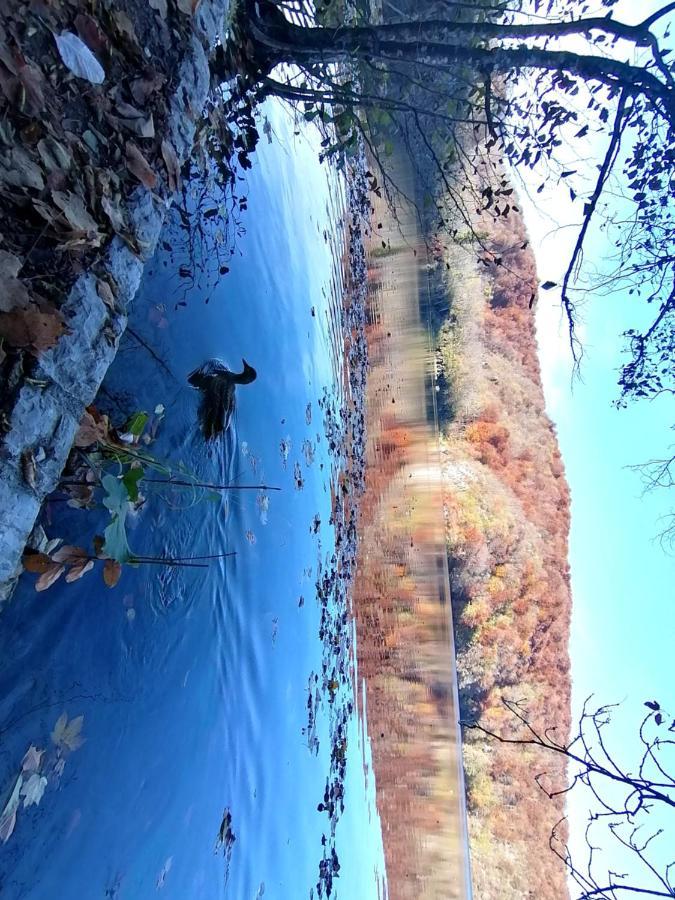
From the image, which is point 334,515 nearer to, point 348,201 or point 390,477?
point 390,477

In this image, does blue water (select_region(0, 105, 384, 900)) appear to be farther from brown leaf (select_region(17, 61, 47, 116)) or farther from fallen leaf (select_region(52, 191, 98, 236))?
brown leaf (select_region(17, 61, 47, 116))

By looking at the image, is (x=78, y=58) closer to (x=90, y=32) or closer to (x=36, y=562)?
(x=90, y=32)

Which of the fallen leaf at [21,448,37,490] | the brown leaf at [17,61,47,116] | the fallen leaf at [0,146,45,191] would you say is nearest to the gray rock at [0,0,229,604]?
the fallen leaf at [21,448,37,490]

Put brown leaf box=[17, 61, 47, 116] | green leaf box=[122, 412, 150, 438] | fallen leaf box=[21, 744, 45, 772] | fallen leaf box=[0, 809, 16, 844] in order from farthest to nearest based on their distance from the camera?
green leaf box=[122, 412, 150, 438], fallen leaf box=[21, 744, 45, 772], fallen leaf box=[0, 809, 16, 844], brown leaf box=[17, 61, 47, 116]

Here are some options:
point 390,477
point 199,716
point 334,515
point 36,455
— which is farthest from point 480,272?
point 36,455

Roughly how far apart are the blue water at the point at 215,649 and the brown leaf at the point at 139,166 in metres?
0.85

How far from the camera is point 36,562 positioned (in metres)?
1.78

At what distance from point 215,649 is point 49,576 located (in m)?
1.43

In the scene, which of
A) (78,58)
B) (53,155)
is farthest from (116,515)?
(78,58)

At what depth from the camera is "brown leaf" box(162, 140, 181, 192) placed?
1897mm

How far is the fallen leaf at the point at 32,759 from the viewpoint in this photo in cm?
177

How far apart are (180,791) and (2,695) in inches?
49.2

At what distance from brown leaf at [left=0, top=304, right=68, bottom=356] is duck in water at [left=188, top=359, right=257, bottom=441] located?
5.28ft

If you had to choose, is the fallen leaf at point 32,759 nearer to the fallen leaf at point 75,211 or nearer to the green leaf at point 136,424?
the green leaf at point 136,424
